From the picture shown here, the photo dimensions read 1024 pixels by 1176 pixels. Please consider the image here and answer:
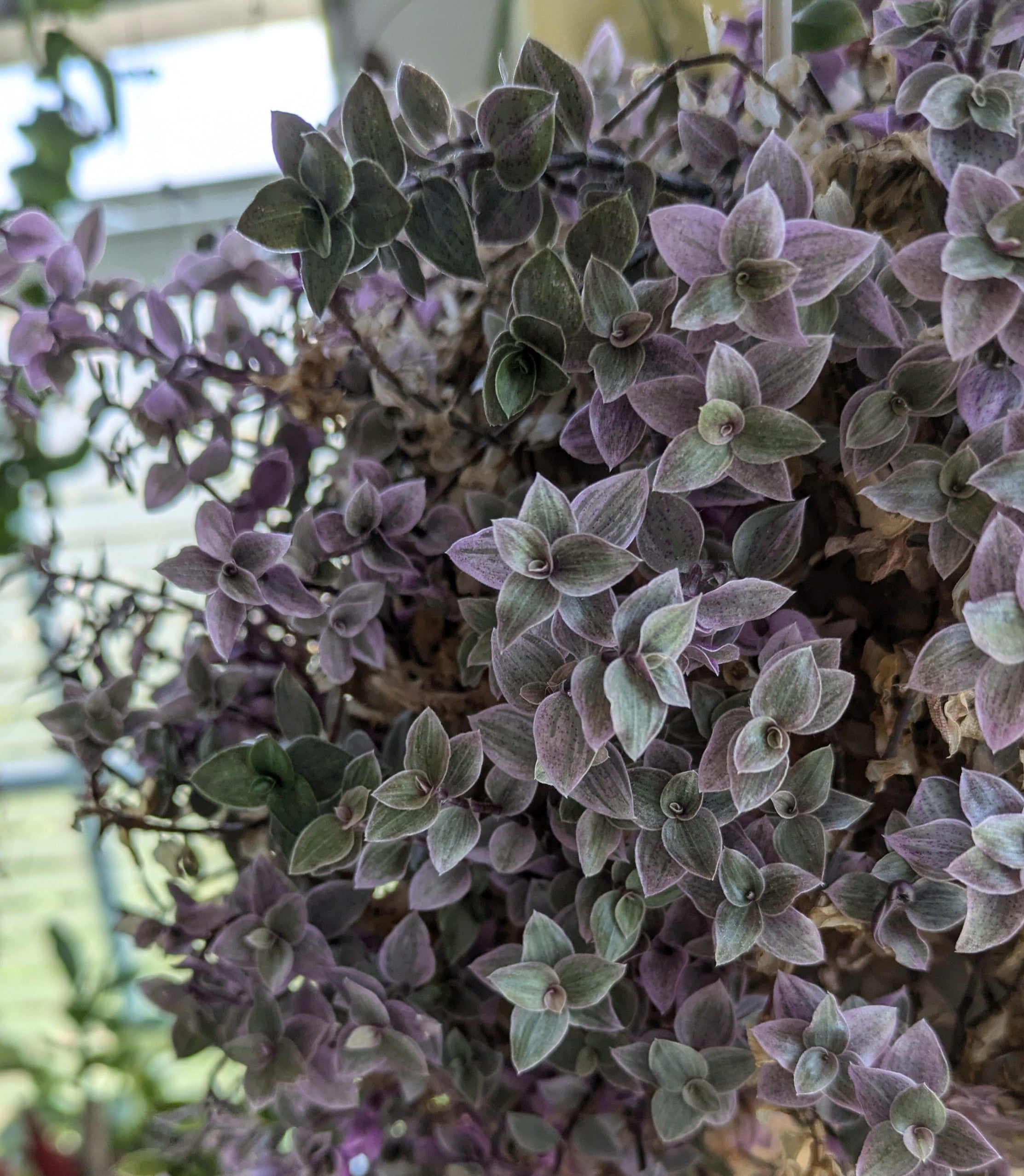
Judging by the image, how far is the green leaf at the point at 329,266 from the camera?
1.08ft

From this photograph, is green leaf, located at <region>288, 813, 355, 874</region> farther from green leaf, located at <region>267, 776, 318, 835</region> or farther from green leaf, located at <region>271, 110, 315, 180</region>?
green leaf, located at <region>271, 110, 315, 180</region>

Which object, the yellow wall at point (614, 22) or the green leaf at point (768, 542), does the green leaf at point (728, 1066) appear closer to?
the green leaf at point (768, 542)

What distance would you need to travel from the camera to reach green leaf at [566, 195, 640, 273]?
344 mm

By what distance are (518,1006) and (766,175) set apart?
335 mm

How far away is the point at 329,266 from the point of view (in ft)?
1.09

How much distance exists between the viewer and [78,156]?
2.81ft

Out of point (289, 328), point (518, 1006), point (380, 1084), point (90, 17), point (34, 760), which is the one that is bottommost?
point (34, 760)

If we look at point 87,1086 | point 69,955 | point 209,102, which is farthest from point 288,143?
point 87,1086

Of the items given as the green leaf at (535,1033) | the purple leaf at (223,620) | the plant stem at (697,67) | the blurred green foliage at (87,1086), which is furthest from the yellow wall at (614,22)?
the blurred green foliage at (87,1086)

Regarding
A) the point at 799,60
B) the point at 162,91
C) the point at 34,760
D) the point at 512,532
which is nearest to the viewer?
the point at 512,532

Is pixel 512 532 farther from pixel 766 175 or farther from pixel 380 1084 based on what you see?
pixel 380 1084

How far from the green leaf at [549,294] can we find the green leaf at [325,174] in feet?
0.23

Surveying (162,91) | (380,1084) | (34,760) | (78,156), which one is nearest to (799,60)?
(380,1084)

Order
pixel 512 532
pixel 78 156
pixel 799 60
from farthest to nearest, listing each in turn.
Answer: pixel 78 156, pixel 799 60, pixel 512 532
